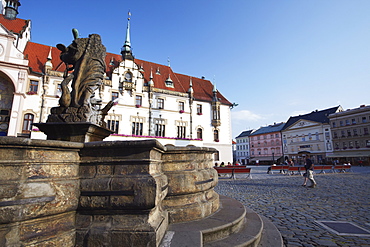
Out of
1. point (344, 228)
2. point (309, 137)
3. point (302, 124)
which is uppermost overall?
point (302, 124)

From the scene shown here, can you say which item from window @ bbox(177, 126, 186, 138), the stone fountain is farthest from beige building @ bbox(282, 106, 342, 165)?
the stone fountain

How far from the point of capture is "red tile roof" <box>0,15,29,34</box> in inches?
912

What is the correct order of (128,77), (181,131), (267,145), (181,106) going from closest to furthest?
(128,77)
(181,131)
(181,106)
(267,145)

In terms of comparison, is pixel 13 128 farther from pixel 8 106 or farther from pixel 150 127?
pixel 150 127

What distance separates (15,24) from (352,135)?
62179 mm

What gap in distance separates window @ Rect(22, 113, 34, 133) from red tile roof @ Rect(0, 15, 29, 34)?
9.79 metres

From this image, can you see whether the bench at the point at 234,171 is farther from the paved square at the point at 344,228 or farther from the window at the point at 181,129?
the window at the point at 181,129

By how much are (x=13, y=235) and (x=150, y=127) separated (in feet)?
80.7

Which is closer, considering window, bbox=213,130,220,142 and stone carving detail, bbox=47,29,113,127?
stone carving detail, bbox=47,29,113,127

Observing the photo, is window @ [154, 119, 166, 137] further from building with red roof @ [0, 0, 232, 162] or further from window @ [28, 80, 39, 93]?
window @ [28, 80, 39, 93]

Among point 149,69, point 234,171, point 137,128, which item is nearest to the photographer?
point 234,171

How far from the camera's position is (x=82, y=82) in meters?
4.02

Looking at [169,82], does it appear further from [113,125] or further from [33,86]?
[33,86]

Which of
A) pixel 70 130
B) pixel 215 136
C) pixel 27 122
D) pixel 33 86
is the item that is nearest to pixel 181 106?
pixel 215 136
